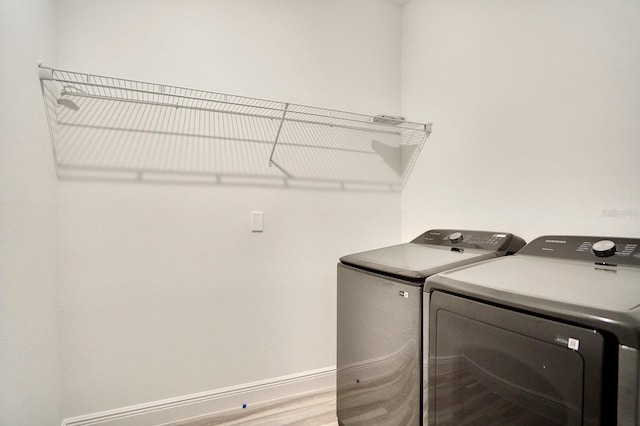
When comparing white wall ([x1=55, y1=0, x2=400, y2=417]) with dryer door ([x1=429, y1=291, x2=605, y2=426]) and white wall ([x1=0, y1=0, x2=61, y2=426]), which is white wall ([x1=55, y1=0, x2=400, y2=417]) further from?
dryer door ([x1=429, y1=291, x2=605, y2=426])

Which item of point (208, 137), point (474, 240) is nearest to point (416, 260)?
point (474, 240)

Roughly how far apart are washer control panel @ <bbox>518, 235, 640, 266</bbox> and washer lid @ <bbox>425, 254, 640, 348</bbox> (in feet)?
0.13

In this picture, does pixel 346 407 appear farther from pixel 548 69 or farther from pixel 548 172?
pixel 548 69

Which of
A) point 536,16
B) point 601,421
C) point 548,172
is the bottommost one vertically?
point 601,421

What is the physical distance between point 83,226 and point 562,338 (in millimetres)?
1905

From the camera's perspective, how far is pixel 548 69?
Result: 1409 millimetres

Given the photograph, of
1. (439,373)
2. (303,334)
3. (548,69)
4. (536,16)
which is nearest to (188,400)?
(303,334)

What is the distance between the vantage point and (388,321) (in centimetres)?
130

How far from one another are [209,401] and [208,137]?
149cm

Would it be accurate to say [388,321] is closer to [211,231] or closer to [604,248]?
[604,248]

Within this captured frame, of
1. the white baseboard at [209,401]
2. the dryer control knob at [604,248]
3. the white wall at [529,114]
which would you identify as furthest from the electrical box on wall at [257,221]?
the dryer control knob at [604,248]

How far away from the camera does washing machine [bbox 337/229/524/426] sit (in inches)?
46.6

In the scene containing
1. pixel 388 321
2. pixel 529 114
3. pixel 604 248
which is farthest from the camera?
pixel 529 114

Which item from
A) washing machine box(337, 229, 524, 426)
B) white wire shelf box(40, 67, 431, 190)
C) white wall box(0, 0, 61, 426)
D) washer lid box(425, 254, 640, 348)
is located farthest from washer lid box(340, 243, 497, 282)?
white wall box(0, 0, 61, 426)
